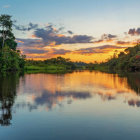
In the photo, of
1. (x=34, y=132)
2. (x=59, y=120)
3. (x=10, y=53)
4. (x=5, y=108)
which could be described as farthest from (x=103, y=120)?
(x=10, y=53)

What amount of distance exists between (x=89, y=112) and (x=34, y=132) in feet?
12.5

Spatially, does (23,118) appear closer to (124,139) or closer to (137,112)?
(124,139)

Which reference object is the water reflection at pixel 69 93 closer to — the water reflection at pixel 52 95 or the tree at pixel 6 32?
the water reflection at pixel 52 95

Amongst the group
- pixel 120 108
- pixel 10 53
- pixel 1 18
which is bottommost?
pixel 120 108

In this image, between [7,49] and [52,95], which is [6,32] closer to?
[7,49]

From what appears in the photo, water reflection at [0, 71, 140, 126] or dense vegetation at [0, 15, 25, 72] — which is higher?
dense vegetation at [0, 15, 25, 72]

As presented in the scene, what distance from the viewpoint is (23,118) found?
8.61 meters

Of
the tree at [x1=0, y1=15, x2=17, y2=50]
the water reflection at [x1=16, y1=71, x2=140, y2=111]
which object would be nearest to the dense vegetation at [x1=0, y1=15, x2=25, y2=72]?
the tree at [x1=0, y1=15, x2=17, y2=50]

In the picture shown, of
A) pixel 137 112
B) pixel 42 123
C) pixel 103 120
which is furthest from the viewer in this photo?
pixel 137 112

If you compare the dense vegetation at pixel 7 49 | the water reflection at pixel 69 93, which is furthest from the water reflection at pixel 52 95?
the dense vegetation at pixel 7 49

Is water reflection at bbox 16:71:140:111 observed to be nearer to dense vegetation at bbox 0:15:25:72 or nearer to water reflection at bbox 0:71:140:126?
water reflection at bbox 0:71:140:126

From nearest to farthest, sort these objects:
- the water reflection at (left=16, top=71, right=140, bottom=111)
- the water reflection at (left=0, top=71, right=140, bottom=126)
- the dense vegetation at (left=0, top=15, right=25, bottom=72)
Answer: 1. the water reflection at (left=0, top=71, right=140, bottom=126)
2. the water reflection at (left=16, top=71, right=140, bottom=111)
3. the dense vegetation at (left=0, top=15, right=25, bottom=72)

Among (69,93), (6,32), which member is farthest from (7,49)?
(69,93)

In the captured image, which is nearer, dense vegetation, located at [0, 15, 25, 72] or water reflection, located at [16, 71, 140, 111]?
water reflection, located at [16, 71, 140, 111]
